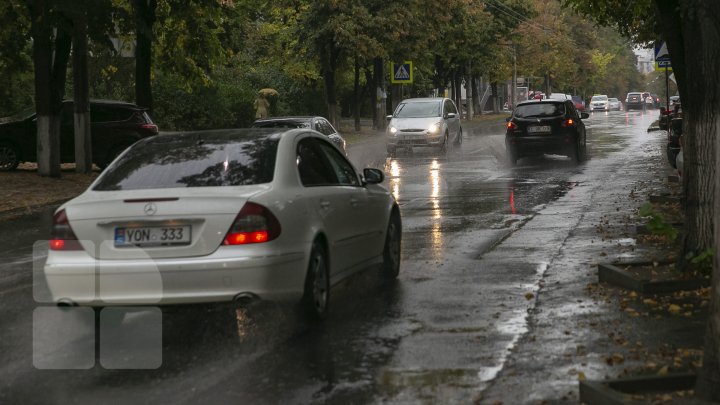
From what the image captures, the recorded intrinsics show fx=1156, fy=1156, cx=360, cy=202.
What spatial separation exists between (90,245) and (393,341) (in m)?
2.13

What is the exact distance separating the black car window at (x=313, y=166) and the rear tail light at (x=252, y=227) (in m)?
0.87

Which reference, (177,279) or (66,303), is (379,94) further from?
(177,279)

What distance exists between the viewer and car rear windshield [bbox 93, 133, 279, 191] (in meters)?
8.18

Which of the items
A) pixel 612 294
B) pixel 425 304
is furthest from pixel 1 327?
pixel 612 294

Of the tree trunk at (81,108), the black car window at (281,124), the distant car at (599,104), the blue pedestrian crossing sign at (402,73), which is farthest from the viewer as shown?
the distant car at (599,104)

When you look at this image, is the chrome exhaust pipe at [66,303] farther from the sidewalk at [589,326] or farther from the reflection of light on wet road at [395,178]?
the reflection of light on wet road at [395,178]

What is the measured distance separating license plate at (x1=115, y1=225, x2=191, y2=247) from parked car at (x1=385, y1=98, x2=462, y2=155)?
89.2 ft

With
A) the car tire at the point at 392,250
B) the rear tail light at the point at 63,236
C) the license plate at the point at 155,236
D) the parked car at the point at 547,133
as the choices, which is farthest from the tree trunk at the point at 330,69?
the license plate at the point at 155,236

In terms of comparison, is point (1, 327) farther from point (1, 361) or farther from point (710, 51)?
point (710, 51)

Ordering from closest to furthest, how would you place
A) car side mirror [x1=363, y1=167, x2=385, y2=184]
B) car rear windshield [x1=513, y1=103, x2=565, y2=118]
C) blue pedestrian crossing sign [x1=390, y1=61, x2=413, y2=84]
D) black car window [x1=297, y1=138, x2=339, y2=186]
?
black car window [x1=297, y1=138, x2=339, y2=186] → car side mirror [x1=363, y1=167, x2=385, y2=184] → car rear windshield [x1=513, y1=103, x2=565, y2=118] → blue pedestrian crossing sign [x1=390, y1=61, x2=413, y2=84]

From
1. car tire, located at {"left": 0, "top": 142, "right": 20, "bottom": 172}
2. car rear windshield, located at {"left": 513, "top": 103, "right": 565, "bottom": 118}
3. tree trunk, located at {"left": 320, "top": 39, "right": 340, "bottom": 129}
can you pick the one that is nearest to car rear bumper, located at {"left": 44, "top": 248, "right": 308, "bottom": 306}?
car tire, located at {"left": 0, "top": 142, "right": 20, "bottom": 172}

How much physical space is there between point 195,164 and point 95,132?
2016 cm

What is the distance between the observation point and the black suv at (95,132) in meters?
27.5

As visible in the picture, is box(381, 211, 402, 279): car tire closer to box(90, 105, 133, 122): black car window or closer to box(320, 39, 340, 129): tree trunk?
box(90, 105, 133, 122): black car window
